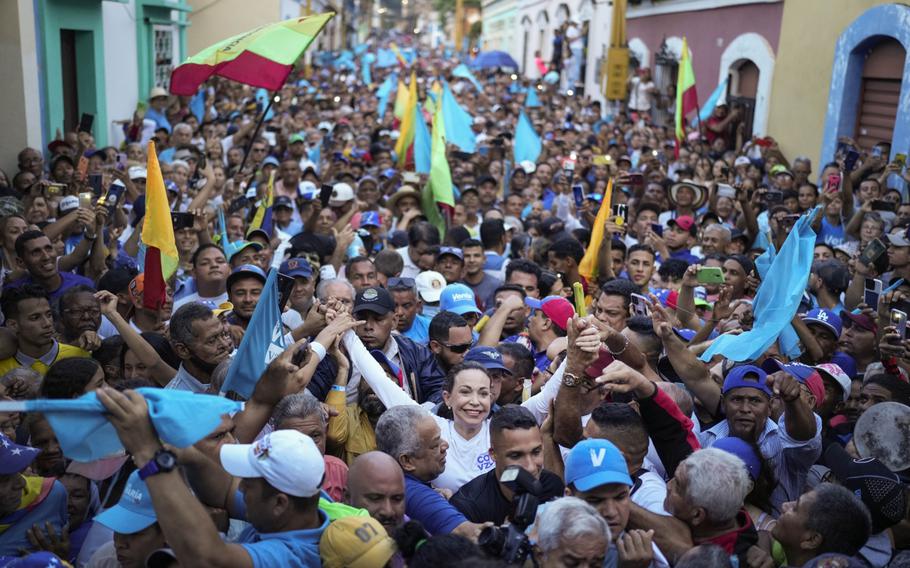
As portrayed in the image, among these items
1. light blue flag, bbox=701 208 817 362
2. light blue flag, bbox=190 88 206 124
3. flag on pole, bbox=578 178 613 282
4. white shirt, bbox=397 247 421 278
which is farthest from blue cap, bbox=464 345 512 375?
light blue flag, bbox=190 88 206 124

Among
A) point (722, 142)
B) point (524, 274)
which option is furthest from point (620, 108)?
point (524, 274)

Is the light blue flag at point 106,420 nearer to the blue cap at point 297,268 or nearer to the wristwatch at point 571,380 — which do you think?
the wristwatch at point 571,380

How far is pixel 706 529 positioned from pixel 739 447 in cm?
73

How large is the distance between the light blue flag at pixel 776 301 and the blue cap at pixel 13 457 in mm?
3269

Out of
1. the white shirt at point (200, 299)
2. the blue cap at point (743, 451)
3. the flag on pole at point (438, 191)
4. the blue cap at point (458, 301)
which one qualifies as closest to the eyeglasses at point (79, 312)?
the white shirt at point (200, 299)

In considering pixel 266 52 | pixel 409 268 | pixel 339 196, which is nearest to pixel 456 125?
pixel 339 196

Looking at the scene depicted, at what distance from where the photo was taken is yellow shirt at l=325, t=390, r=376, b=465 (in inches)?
166

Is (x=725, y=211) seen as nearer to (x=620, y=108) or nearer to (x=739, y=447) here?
(x=739, y=447)

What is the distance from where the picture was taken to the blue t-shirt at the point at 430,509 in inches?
132

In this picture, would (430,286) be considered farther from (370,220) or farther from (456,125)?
(456,125)

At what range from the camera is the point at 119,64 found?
14.8m

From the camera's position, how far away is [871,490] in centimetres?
362

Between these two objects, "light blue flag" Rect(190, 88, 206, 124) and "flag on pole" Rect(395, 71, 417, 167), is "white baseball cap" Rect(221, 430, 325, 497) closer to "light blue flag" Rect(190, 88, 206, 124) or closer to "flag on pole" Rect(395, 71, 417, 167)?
"flag on pole" Rect(395, 71, 417, 167)

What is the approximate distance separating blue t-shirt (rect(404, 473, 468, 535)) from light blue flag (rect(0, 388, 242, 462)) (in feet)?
3.25
